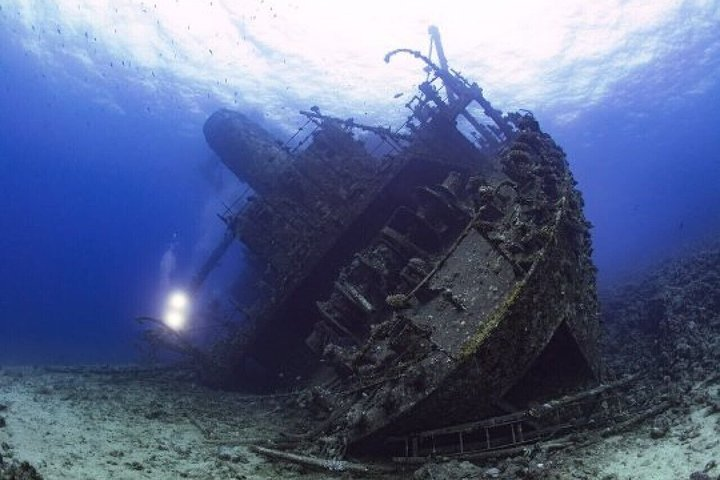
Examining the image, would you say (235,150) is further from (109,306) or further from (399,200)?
(109,306)

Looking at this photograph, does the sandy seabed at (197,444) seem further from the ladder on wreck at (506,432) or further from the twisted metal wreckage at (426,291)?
the twisted metal wreckage at (426,291)

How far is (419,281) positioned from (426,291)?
1.05 m

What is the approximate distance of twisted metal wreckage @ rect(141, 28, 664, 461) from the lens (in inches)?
223

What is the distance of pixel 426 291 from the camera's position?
22.8 feet

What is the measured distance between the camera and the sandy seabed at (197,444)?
4.63 m

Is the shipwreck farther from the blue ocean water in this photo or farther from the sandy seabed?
the blue ocean water

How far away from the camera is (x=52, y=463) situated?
16.1ft

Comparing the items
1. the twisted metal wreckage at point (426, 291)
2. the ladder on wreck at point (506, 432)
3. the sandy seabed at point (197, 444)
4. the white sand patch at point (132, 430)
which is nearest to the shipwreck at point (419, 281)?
the twisted metal wreckage at point (426, 291)

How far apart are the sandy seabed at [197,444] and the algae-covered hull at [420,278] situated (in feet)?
3.28

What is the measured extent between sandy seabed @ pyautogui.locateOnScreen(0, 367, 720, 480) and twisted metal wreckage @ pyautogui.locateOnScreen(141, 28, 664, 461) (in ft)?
2.47

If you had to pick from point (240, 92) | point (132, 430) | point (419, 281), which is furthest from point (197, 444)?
point (240, 92)

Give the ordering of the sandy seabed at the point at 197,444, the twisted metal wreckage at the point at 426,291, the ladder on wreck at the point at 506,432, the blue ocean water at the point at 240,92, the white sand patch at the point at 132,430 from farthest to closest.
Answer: the blue ocean water at the point at 240,92 < the twisted metal wreckage at the point at 426,291 < the ladder on wreck at the point at 506,432 < the white sand patch at the point at 132,430 < the sandy seabed at the point at 197,444

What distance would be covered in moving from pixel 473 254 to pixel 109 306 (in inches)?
4252

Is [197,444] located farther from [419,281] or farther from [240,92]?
[240,92]
